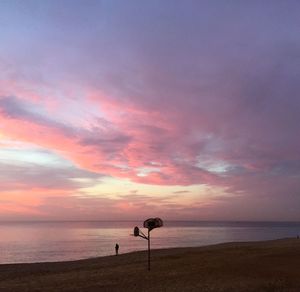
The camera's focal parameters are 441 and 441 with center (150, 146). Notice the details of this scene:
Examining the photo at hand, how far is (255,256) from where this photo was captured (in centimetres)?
3089

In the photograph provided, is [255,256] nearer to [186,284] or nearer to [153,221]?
[153,221]

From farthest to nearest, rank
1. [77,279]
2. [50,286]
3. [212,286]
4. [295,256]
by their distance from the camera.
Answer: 1. [295,256]
2. [77,279]
3. [50,286]
4. [212,286]

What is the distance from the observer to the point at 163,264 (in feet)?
98.2

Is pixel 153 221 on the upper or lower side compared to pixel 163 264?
upper

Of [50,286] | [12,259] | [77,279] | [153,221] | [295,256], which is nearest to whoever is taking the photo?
[50,286]

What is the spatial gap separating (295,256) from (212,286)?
11.7m

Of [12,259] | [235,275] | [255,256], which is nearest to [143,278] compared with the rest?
[235,275]

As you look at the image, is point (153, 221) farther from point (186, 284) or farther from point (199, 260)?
point (186, 284)

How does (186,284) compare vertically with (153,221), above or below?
below

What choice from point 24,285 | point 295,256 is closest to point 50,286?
point 24,285

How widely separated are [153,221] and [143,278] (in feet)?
15.6

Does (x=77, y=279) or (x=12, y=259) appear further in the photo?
(x=12, y=259)

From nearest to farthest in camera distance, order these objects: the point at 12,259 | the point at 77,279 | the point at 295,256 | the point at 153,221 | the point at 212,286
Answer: the point at 212,286, the point at 77,279, the point at 153,221, the point at 295,256, the point at 12,259

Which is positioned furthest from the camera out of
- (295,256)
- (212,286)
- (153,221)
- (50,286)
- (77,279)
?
(295,256)
